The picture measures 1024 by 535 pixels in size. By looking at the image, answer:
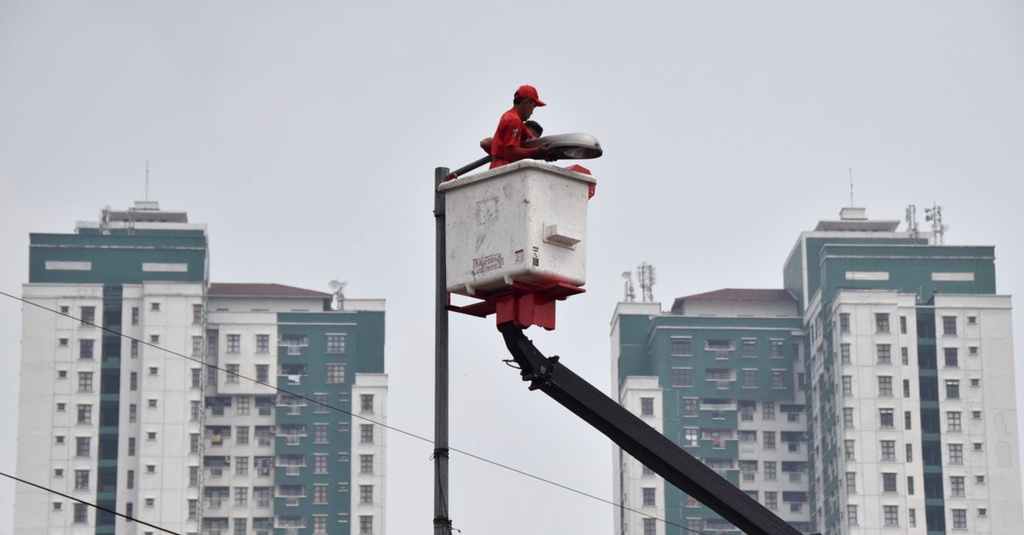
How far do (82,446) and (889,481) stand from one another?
69278 millimetres

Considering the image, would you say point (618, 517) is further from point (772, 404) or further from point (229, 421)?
point (229, 421)

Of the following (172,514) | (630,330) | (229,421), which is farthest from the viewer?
(630,330)

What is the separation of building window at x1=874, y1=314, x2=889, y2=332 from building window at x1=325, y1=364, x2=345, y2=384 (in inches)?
1902

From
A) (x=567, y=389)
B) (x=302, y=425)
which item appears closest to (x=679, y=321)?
(x=302, y=425)

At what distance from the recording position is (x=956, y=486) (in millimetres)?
171250

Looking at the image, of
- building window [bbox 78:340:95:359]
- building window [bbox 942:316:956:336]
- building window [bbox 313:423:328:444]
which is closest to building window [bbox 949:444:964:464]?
building window [bbox 942:316:956:336]

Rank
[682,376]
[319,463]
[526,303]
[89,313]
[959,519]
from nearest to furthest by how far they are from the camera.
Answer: [526,303], [959,519], [89,313], [319,463], [682,376]

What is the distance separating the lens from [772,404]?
190 meters

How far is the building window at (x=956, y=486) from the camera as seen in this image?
560ft

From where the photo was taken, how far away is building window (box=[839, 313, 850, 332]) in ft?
577

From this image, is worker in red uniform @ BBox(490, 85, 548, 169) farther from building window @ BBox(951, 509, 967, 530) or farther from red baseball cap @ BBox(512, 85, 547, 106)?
building window @ BBox(951, 509, 967, 530)

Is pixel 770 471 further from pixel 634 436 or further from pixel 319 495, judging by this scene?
pixel 634 436

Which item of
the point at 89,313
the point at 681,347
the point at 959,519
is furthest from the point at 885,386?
the point at 89,313

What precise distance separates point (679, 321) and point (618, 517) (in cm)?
1937
